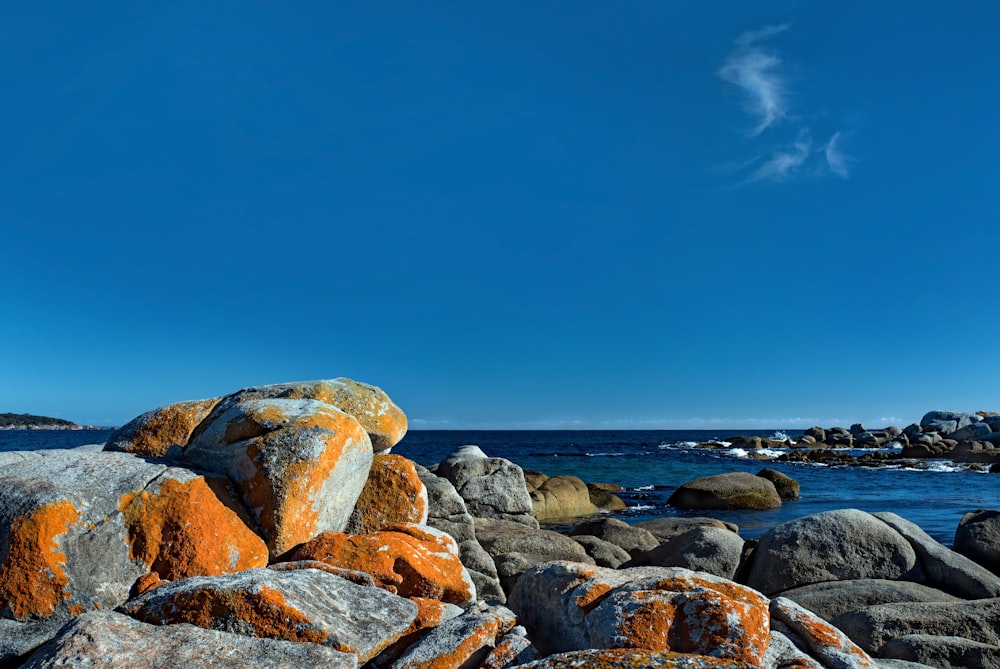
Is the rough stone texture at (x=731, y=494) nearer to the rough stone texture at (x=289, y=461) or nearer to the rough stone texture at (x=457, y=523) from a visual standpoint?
the rough stone texture at (x=457, y=523)

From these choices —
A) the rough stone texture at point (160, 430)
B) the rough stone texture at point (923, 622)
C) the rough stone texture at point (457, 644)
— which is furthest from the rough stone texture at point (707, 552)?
the rough stone texture at point (160, 430)

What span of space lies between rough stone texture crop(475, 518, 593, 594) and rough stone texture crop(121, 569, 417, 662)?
7.45 m

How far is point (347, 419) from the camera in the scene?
829 cm

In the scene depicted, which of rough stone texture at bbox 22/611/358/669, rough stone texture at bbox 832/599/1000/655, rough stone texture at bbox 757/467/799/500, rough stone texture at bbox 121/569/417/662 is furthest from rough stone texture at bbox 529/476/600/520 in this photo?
rough stone texture at bbox 22/611/358/669

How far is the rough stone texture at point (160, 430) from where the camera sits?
8391 mm

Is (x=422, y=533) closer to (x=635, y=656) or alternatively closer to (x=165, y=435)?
(x=165, y=435)

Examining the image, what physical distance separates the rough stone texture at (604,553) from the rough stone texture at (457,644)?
1066cm

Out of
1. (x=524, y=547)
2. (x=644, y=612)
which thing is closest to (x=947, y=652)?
(x=644, y=612)

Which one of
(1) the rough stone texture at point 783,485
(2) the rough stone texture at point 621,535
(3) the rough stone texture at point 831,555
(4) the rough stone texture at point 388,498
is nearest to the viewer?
(4) the rough stone texture at point 388,498

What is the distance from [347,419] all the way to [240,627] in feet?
12.3

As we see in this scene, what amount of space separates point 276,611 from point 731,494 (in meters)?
29.3

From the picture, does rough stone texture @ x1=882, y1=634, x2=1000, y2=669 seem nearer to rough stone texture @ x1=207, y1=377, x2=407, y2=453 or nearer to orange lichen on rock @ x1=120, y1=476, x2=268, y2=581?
rough stone texture @ x1=207, y1=377, x2=407, y2=453

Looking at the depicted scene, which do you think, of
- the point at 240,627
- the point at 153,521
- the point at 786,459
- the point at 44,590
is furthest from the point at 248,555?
the point at 786,459

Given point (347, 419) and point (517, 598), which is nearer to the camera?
point (517, 598)
